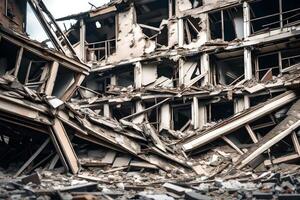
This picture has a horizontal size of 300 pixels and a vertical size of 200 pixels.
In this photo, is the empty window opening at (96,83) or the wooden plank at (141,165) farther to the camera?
the empty window opening at (96,83)

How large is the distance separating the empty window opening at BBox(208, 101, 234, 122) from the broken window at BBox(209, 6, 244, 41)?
10.5 ft

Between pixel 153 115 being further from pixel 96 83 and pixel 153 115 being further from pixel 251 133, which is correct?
pixel 251 133

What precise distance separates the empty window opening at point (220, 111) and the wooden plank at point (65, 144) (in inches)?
377

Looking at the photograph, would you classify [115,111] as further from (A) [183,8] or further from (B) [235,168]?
(B) [235,168]

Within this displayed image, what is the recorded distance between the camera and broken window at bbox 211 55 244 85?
A: 20.3 meters

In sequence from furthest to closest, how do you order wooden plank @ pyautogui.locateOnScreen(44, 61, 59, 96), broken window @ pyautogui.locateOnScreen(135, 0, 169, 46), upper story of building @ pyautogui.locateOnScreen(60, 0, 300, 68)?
broken window @ pyautogui.locateOnScreen(135, 0, 169, 46) < upper story of building @ pyautogui.locateOnScreen(60, 0, 300, 68) < wooden plank @ pyautogui.locateOnScreen(44, 61, 59, 96)

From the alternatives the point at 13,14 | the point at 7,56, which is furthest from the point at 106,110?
the point at 7,56

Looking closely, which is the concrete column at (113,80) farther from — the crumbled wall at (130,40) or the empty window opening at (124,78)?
the crumbled wall at (130,40)

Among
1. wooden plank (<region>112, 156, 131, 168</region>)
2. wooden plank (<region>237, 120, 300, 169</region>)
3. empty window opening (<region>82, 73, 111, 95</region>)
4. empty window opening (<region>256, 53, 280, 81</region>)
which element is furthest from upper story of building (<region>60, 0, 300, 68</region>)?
wooden plank (<region>112, 156, 131, 168</region>)

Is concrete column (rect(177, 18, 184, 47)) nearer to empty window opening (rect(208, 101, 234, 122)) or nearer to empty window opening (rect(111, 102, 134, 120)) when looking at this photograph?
empty window opening (rect(208, 101, 234, 122))

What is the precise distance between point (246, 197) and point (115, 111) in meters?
13.9

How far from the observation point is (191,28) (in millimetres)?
21422

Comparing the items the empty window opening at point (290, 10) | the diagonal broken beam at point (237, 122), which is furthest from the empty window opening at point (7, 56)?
the empty window opening at point (290, 10)

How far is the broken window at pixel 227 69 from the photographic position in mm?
20281
